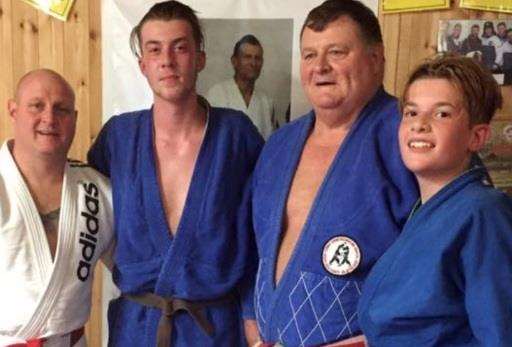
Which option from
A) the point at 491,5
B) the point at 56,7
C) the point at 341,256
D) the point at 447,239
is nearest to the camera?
the point at 447,239

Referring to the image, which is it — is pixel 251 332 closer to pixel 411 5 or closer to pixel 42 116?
pixel 42 116

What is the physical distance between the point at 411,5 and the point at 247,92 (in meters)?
0.57

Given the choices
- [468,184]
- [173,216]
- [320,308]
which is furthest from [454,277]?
[173,216]

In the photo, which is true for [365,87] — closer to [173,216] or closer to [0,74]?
[173,216]

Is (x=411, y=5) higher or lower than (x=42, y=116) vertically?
higher

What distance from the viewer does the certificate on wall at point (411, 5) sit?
165cm

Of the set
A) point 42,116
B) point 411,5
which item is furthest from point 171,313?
point 411,5

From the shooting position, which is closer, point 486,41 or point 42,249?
point 42,249

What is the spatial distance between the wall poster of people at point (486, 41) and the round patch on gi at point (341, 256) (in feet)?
2.68

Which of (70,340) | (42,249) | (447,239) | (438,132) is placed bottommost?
(70,340)

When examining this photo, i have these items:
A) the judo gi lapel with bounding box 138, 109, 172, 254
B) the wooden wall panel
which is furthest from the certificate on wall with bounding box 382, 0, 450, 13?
the wooden wall panel

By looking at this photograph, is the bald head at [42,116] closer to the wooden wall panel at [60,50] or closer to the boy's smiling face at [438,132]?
the wooden wall panel at [60,50]

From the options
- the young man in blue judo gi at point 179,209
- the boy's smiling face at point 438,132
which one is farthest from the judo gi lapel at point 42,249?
the boy's smiling face at point 438,132

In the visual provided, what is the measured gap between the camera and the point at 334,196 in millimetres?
1182
